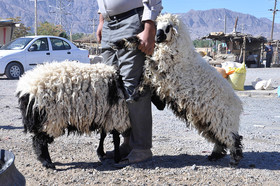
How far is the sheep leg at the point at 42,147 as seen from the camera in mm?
3293

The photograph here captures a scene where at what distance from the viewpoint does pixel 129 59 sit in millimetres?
3328

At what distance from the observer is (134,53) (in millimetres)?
3324

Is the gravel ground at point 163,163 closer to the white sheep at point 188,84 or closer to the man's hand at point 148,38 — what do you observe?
the white sheep at point 188,84

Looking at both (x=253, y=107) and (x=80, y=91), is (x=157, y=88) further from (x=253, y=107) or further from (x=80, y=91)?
(x=253, y=107)

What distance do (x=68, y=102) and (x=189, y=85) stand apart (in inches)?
45.6

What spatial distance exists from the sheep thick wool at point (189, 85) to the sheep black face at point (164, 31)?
35mm

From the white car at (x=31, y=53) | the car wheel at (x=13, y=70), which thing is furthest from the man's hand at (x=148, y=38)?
the car wheel at (x=13, y=70)

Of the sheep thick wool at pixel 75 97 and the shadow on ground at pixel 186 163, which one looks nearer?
the sheep thick wool at pixel 75 97

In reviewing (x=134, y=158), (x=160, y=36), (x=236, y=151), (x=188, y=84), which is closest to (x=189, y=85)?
(x=188, y=84)

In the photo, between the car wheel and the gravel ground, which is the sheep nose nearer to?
the gravel ground

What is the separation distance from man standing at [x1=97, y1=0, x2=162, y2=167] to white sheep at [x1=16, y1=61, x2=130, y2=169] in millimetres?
123

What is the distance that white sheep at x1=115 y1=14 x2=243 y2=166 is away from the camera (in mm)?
3238

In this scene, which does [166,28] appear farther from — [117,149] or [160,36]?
[117,149]

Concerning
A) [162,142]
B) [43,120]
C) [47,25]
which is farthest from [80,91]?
[47,25]
